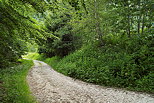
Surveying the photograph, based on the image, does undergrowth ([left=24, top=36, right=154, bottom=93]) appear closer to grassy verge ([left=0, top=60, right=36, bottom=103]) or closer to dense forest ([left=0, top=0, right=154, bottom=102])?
dense forest ([left=0, top=0, right=154, bottom=102])

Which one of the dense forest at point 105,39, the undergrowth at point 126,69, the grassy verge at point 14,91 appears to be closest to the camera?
the dense forest at point 105,39

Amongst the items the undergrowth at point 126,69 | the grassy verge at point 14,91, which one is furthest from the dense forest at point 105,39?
the grassy verge at point 14,91

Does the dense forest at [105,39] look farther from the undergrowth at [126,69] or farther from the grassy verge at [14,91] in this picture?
the grassy verge at [14,91]

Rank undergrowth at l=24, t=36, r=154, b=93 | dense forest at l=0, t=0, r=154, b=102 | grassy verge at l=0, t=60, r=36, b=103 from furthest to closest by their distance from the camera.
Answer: undergrowth at l=24, t=36, r=154, b=93, grassy verge at l=0, t=60, r=36, b=103, dense forest at l=0, t=0, r=154, b=102

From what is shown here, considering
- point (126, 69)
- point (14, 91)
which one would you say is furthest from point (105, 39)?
point (14, 91)

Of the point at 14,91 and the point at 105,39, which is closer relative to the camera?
the point at 14,91

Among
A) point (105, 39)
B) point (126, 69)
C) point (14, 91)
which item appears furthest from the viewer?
point (105, 39)

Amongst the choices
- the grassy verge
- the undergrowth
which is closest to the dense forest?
the undergrowth

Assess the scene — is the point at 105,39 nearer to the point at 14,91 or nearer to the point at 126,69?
the point at 126,69

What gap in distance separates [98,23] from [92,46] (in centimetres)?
314

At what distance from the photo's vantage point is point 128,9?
30.5 ft

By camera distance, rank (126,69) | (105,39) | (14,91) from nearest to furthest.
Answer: (14,91)
(126,69)
(105,39)

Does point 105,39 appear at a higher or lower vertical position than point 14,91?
A: higher

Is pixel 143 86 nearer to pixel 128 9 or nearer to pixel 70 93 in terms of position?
pixel 70 93
